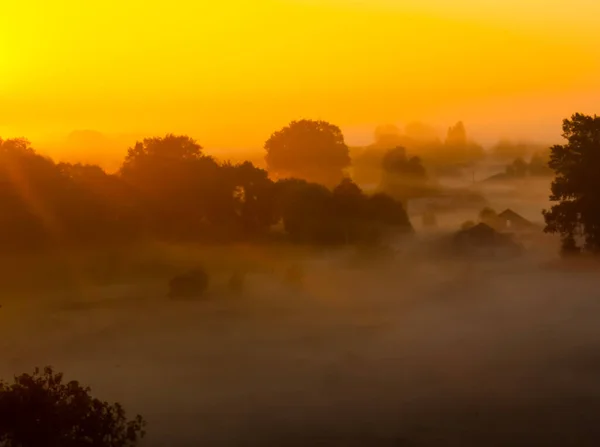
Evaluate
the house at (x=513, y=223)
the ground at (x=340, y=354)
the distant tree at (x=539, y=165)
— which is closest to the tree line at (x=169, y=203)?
the ground at (x=340, y=354)

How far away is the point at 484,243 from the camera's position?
67875mm

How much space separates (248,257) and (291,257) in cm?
389

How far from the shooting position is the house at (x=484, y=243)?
67000 millimetres

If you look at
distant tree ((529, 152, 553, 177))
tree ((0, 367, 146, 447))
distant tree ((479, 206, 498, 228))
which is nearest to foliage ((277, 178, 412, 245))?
distant tree ((479, 206, 498, 228))

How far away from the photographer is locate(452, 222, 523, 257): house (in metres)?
67.0

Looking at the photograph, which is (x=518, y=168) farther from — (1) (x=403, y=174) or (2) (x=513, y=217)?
(2) (x=513, y=217)

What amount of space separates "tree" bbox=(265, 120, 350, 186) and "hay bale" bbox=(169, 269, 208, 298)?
124ft

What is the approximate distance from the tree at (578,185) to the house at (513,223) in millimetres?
9067

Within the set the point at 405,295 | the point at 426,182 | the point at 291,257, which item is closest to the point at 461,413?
the point at 405,295

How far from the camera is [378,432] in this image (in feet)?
102

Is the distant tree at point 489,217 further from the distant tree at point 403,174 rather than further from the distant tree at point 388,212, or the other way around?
the distant tree at point 403,174

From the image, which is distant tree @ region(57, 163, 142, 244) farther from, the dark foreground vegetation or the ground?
the ground

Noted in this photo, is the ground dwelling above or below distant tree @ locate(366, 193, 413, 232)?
below

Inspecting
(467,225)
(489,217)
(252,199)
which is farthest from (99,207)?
(489,217)
